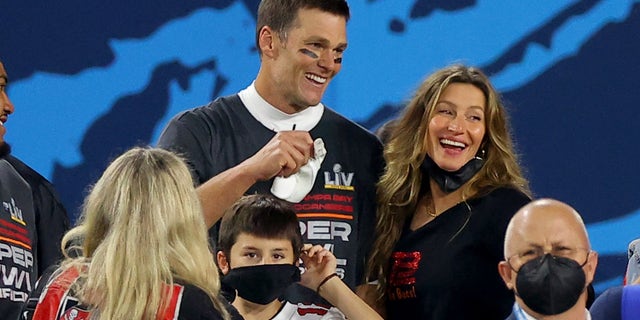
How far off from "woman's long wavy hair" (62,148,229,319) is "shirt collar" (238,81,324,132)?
0.86m

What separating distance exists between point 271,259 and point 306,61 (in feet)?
1.86

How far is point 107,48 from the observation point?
5.21m

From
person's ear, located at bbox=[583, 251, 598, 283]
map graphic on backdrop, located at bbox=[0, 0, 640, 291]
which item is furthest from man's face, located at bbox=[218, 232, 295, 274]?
map graphic on backdrop, located at bbox=[0, 0, 640, 291]

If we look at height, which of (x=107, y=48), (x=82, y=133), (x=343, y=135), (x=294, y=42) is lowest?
(x=343, y=135)

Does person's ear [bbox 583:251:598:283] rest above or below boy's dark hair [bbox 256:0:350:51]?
below

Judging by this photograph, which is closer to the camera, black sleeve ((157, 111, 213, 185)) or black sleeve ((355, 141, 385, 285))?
black sleeve ((157, 111, 213, 185))

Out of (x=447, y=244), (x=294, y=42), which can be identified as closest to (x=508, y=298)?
(x=447, y=244)

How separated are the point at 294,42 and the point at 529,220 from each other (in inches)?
37.8

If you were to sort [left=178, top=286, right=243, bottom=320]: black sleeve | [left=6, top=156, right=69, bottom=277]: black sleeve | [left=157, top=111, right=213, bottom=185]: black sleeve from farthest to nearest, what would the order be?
1. [left=6, top=156, right=69, bottom=277]: black sleeve
2. [left=157, top=111, right=213, bottom=185]: black sleeve
3. [left=178, top=286, right=243, bottom=320]: black sleeve

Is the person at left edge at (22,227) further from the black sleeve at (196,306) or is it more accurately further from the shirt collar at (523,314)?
the shirt collar at (523,314)

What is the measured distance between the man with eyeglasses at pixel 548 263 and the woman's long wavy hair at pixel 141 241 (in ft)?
2.17

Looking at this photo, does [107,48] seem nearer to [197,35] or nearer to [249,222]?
[197,35]

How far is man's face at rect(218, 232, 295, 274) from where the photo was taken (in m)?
3.16

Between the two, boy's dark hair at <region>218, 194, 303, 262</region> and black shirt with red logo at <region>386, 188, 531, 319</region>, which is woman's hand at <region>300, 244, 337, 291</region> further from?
black shirt with red logo at <region>386, 188, 531, 319</region>
